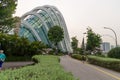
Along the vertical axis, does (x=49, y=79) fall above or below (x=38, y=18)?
below

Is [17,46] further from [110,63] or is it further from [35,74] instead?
[35,74]

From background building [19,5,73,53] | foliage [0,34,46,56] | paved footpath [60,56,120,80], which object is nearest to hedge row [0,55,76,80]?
paved footpath [60,56,120,80]

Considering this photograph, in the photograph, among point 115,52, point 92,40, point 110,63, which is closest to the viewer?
point 110,63

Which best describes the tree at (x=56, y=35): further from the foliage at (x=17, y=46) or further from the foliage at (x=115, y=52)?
the foliage at (x=115, y=52)

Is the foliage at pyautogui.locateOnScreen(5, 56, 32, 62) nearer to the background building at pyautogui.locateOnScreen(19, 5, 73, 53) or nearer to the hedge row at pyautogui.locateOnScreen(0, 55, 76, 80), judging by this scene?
the hedge row at pyautogui.locateOnScreen(0, 55, 76, 80)

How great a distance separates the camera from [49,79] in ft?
19.2

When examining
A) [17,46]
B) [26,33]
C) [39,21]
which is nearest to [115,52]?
[17,46]

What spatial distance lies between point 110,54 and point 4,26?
1754 centimetres

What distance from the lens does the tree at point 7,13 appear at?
27.5 m

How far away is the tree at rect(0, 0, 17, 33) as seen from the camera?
2745 centimetres

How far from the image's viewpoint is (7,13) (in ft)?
90.6

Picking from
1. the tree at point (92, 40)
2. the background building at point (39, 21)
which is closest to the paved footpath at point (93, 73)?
the tree at point (92, 40)

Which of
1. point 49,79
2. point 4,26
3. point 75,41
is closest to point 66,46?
point 75,41

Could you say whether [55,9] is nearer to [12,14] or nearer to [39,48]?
[39,48]
